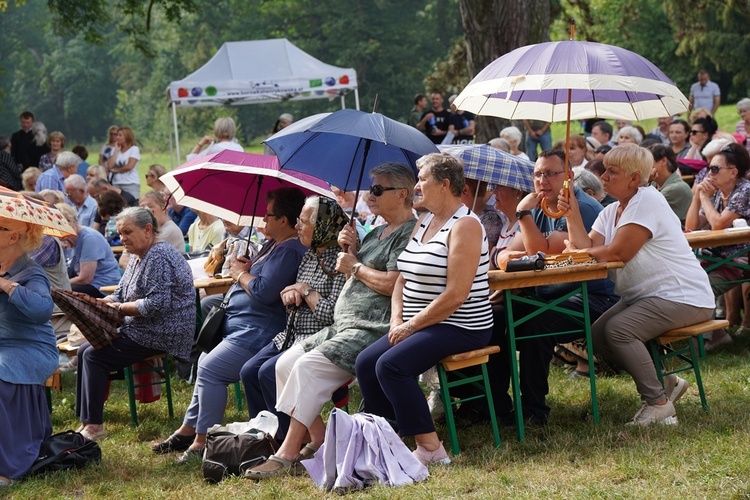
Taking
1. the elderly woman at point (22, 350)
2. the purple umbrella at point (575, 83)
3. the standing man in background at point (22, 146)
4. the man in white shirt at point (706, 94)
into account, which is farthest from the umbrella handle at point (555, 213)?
the man in white shirt at point (706, 94)

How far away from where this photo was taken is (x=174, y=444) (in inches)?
214

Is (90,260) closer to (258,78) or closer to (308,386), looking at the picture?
(308,386)

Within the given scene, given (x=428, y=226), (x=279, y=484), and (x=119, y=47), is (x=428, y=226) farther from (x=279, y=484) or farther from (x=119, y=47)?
(x=119, y=47)

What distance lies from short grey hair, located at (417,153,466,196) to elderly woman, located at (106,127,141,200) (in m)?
9.76

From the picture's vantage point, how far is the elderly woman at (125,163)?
13.6 meters

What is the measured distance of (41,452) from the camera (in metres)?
5.02

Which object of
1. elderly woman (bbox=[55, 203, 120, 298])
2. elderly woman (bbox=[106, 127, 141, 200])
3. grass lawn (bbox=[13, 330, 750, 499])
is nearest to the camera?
grass lawn (bbox=[13, 330, 750, 499])

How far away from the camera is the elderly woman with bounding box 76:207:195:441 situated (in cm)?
555

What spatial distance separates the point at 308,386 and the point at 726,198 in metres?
3.34

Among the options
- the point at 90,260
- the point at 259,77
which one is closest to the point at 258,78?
the point at 259,77

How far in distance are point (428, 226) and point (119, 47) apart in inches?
2193

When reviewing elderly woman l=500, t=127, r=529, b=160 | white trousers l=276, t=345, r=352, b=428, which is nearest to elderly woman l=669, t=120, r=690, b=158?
elderly woman l=500, t=127, r=529, b=160

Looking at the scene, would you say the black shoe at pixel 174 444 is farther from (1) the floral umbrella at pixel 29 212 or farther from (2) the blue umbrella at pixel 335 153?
(2) the blue umbrella at pixel 335 153

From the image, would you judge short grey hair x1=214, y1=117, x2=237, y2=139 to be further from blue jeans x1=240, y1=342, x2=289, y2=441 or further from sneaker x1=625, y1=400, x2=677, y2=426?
sneaker x1=625, y1=400, x2=677, y2=426
